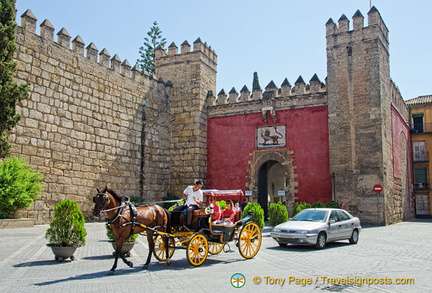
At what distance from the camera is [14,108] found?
42.1ft

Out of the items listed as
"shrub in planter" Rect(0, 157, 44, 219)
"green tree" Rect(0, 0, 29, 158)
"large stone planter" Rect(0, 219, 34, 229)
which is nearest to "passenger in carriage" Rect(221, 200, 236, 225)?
"shrub in planter" Rect(0, 157, 44, 219)

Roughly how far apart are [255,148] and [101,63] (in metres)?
8.29

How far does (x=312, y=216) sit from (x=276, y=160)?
28.7 ft

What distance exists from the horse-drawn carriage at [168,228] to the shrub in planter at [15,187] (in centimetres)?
611

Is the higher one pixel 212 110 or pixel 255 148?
pixel 212 110

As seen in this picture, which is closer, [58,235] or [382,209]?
[58,235]

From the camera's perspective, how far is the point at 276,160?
19.7 m

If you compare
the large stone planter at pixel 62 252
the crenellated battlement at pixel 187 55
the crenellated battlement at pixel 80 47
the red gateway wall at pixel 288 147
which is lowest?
the large stone planter at pixel 62 252

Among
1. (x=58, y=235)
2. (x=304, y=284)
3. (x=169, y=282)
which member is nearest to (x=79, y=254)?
(x=58, y=235)

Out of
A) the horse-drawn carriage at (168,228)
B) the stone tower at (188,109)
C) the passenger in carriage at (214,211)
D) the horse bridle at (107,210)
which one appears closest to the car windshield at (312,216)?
the horse-drawn carriage at (168,228)

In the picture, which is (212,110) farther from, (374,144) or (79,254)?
(79,254)

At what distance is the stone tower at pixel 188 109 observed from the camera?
2061 cm

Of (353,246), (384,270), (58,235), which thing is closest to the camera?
(384,270)

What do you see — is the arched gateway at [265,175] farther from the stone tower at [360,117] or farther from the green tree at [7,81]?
the green tree at [7,81]
